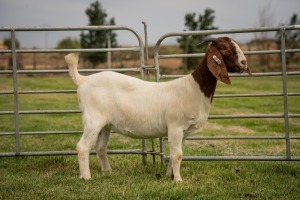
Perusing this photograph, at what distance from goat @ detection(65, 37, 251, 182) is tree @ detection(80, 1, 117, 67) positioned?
2569 centimetres

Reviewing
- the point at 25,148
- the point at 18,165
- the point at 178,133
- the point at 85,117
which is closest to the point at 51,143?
the point at 25,148

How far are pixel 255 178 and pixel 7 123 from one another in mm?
7884

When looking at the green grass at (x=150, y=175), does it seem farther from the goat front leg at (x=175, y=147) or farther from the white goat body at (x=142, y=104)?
the white goat body at (x=142, y=104)

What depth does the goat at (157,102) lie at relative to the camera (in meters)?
5.48

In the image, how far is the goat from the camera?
5480mm

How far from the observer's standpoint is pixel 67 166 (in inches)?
273

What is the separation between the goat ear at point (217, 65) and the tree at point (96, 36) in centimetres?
2637

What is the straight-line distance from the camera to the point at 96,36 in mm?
33938

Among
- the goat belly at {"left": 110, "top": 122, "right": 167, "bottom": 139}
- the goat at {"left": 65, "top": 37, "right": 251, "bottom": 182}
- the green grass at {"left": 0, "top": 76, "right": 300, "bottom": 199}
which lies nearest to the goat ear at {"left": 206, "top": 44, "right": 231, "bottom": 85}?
the goat at {"left": 65, "top": 37, "right": 251, "bottom": 182}

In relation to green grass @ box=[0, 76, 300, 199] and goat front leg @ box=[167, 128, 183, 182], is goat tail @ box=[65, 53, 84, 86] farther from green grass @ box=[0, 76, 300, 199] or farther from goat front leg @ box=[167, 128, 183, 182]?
goat front leg @ box=[167, 128, 183, 182]

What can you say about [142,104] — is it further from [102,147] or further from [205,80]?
[102,147]

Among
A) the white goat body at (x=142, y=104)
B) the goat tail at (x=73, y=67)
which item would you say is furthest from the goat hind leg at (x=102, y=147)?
the goat tail at (x=73, y=67)

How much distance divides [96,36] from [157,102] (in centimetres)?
2888

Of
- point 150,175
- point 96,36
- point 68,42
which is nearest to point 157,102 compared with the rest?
point 150,175
